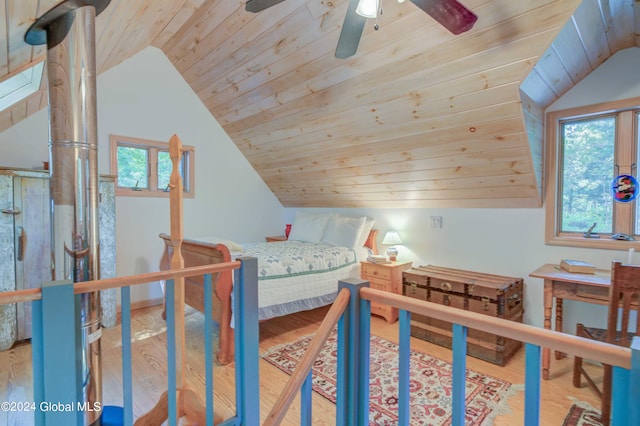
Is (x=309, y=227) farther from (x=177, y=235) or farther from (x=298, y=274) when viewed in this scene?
(x=177, y=235)

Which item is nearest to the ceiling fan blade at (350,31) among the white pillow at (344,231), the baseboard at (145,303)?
the white pillow at (344,231)

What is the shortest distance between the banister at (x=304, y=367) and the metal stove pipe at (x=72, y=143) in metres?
0.96

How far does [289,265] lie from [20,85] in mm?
2401

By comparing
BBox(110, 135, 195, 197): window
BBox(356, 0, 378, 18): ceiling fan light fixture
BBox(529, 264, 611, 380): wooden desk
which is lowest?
BBox(529, 264, 611, 380): wooden desk

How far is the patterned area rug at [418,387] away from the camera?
6.38 feet

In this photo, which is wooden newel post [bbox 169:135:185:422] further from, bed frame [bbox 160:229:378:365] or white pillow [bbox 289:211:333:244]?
white pillow [bbox 289:211:333:244]

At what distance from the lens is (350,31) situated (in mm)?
1734

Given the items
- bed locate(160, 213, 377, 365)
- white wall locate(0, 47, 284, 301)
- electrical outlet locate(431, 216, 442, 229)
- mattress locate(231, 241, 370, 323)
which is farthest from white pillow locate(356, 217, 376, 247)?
white wall locate(0, 47, 284, 301)

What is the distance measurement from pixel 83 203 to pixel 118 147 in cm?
275

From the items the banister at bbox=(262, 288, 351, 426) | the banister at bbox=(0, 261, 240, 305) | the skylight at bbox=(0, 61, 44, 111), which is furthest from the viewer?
the skylight at bbox=(0, 61, 44, 111)

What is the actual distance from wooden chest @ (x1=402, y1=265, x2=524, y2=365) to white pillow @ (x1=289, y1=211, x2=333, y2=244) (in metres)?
1.47

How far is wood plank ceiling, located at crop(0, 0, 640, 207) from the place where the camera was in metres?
1.97

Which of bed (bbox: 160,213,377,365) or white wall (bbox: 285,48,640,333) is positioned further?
bed (bbox: 160,213,377,365)

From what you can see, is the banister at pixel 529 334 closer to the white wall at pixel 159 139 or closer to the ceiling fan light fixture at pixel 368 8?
the ceiling fan light fixture at pixel 368 8
